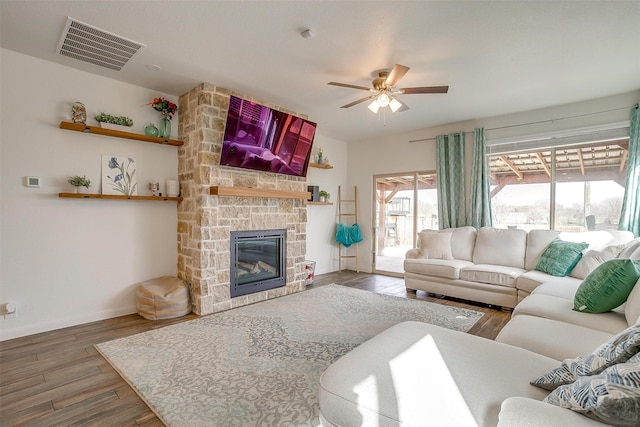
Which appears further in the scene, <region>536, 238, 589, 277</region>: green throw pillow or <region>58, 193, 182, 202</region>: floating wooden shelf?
<region>536, 238, 589, 277</region>: green throw pillow

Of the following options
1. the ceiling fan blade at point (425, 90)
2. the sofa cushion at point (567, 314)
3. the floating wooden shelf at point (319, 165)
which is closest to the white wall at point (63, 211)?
the floating wooden shelf at point (319, 165)

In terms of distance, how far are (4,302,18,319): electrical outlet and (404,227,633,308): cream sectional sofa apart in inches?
181

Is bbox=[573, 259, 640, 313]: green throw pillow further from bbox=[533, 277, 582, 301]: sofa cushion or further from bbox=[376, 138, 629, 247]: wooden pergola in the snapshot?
bbox=[376, 138, 629, 247]: wooden pergola

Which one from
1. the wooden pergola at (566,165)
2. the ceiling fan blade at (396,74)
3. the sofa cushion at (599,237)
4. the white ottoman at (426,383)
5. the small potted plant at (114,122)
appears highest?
the ceiling fan blade at (396,74)

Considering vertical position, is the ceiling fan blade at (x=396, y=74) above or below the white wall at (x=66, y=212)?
above

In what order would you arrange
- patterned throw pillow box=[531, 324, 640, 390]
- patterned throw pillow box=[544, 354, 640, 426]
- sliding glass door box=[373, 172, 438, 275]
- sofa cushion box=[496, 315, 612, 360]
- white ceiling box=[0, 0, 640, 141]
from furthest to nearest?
1. sliding glass door box=[373, 172, 438, 275]
2. white ceiling box=[0, 0, 640, 141]
3. sofa cushion box=[496, 315, 612, 360]
4. patterned throw pillow box=[531, 324, 640, 390]
5. patterned throw pillow box=[544, 354, 640, 426]

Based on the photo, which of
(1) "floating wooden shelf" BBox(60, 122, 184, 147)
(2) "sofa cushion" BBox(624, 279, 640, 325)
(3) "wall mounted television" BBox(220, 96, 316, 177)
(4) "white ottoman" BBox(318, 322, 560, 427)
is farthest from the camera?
(3) "wall mounted television" BBox(220, 96, 316, 177)

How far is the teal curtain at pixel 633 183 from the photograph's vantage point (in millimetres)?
3539

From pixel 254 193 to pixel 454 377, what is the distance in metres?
3.06

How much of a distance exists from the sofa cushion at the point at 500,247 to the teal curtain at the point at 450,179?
54cm

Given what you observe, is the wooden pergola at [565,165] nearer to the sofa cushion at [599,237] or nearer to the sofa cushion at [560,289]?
the sofa cushion at [599,237]

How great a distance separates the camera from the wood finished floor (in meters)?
1.74

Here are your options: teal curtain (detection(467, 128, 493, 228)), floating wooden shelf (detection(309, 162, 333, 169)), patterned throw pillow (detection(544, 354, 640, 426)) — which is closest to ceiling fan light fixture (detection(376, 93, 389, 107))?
floating wooden shelf (detection(309, 162, 333, 169))

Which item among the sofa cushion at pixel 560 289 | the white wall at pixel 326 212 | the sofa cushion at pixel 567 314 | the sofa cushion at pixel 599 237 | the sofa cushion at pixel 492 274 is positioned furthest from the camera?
the white wall at pixel 326 212
